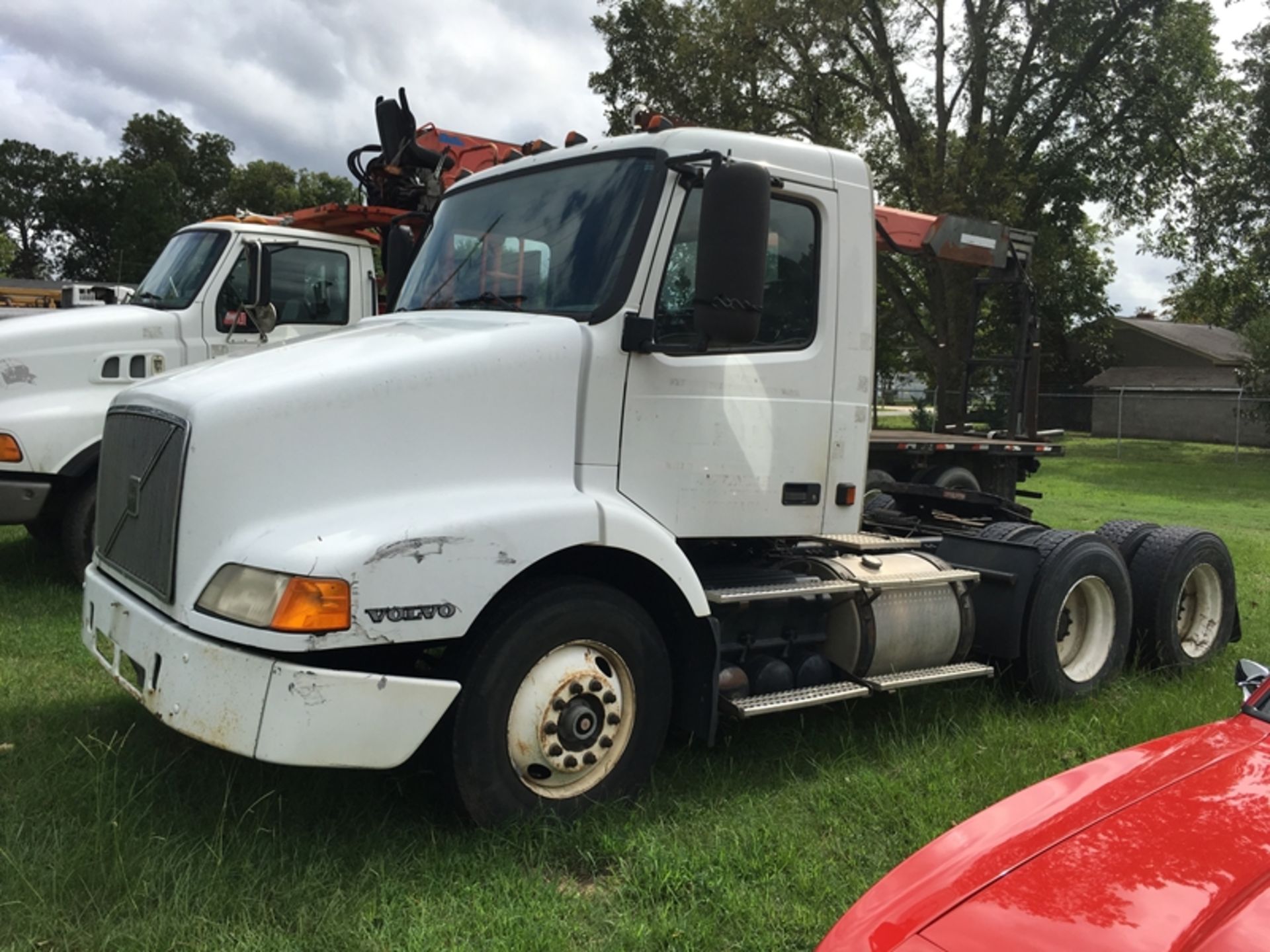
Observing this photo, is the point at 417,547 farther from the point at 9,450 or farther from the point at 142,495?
the point at 9,450

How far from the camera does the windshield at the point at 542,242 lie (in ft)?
13.0

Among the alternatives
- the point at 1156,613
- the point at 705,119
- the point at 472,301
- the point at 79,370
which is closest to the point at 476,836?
the point at 472,301

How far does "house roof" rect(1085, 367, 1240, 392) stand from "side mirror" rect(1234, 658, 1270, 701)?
1679 inches

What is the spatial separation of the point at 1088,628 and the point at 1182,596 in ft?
3.23

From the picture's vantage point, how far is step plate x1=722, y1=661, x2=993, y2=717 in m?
4.14

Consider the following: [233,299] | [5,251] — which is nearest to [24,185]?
[5,251]

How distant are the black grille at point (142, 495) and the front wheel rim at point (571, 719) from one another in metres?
1.29

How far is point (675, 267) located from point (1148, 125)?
27.6 meters

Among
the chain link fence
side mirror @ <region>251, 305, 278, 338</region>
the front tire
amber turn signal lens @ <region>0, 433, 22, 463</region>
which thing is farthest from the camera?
the chain link fence

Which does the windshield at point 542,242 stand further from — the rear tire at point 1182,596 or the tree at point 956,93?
the tree at point 956,93

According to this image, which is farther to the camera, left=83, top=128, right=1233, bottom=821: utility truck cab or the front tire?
the front tire

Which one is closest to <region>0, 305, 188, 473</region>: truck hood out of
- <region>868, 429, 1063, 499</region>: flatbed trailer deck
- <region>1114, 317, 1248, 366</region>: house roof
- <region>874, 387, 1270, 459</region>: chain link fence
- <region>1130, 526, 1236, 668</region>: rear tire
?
<region>868, 429, 1063, 499</region>: flatbed trailer deck

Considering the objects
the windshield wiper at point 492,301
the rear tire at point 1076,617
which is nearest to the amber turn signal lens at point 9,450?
the windshield wiper at point 492,301

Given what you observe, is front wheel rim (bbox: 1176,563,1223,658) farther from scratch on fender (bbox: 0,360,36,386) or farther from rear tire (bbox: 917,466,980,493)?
scratch on fender (bbox: 0,360,36,386)
